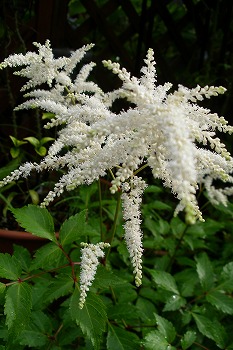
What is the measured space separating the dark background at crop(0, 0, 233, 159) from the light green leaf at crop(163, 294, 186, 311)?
67.5 inches

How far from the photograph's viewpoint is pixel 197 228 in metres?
2.40

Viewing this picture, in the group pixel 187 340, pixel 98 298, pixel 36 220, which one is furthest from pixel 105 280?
pixel 187 340

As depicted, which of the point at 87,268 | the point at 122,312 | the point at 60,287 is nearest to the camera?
the point at 87,268

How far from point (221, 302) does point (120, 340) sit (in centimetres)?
52

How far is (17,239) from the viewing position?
7.21 feet

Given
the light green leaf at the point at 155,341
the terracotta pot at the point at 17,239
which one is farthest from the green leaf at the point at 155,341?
the terracotta pot at the point at 17,239

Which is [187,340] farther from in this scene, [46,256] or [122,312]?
[46,256]

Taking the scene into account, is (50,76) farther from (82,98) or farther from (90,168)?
(90,168)

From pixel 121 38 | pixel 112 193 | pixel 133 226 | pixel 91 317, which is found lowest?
pixel 91 317

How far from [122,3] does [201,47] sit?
0.79 metres

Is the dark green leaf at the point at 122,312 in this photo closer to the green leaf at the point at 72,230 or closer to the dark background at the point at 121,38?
the green leaf at the point at 72,230

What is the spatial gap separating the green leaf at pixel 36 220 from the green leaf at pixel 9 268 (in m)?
0.12

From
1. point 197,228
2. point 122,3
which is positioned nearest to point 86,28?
point 122,3

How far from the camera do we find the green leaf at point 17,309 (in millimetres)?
1222
